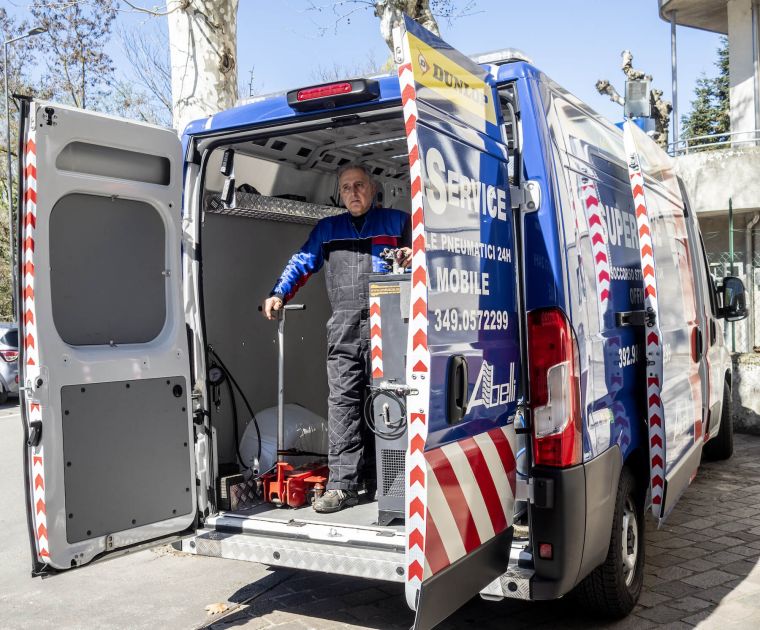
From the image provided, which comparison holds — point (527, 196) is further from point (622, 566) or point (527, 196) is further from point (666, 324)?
point (622, 566)

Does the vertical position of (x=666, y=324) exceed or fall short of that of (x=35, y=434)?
it exceeds it

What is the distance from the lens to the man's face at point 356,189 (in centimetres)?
506

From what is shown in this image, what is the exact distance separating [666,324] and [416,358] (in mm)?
2185

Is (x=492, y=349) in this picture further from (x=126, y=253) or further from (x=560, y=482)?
(x=126, y=253)

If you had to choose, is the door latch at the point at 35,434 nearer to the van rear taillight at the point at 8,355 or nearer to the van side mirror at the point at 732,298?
the van side mirror at the point at 732,298

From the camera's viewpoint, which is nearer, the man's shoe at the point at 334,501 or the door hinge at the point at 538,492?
the door hinge at the point at 538,492

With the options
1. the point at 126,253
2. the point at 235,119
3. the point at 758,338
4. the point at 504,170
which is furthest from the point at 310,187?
the point at 758,338

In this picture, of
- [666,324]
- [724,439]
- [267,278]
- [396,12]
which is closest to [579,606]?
[666,324]

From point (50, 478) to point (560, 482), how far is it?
214cm

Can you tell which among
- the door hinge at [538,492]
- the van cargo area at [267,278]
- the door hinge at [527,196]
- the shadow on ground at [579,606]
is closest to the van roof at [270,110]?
the van cargo area at [267,278]

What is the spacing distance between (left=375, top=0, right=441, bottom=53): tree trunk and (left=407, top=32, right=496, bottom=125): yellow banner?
1064 centimetres

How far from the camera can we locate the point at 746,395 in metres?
9.59

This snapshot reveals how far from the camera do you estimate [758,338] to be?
45.3 feet

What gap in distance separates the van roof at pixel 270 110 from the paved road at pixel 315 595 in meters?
2.51
